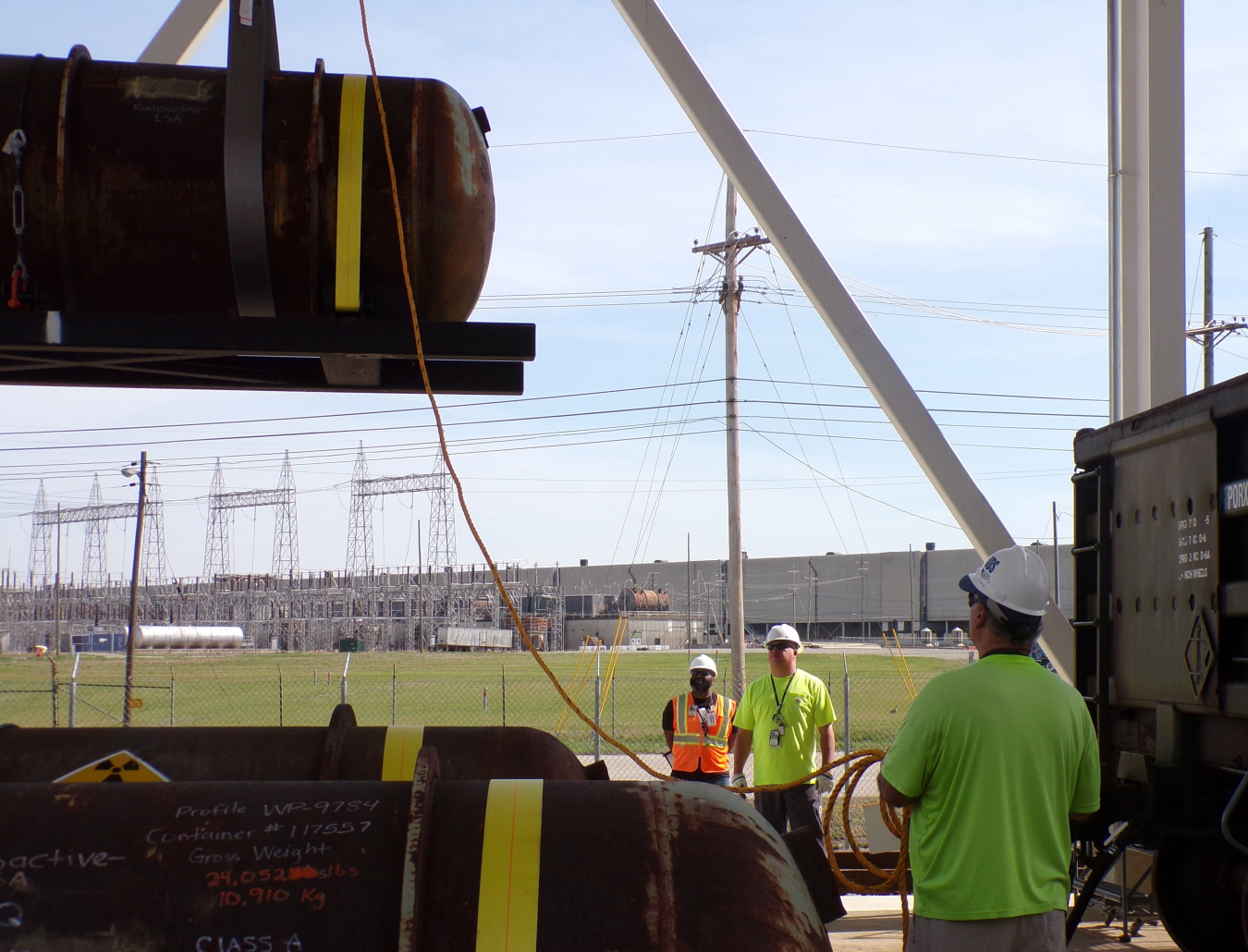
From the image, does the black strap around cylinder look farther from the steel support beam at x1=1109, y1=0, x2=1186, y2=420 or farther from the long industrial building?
the long industrial building

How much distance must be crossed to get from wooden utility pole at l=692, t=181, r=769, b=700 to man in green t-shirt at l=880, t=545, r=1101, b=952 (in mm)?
14798

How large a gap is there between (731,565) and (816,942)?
1759 centimetres

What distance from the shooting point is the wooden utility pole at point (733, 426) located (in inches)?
736

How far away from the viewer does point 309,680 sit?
132 feet

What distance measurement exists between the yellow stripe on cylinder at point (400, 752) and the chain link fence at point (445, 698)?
818cm

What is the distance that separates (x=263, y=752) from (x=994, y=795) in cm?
215

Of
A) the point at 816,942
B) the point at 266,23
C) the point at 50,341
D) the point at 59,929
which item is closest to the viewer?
the point at 59,929

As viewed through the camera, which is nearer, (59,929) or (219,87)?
(59,929)

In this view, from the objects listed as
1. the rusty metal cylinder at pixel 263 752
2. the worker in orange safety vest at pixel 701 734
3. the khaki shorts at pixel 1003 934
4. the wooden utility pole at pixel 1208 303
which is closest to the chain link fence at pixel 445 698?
the worker in orange safety vest at pixel 701 734

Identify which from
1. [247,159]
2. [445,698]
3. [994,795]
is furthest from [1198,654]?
[445,698]

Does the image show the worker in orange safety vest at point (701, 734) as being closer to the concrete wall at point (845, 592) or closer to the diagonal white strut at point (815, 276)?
the diagonal white strut at point (815, 276)

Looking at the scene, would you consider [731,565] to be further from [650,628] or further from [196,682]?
[650,628]

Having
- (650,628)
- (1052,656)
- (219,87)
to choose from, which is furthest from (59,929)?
(650,628)

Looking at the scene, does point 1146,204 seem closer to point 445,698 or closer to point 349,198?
point 349,198
